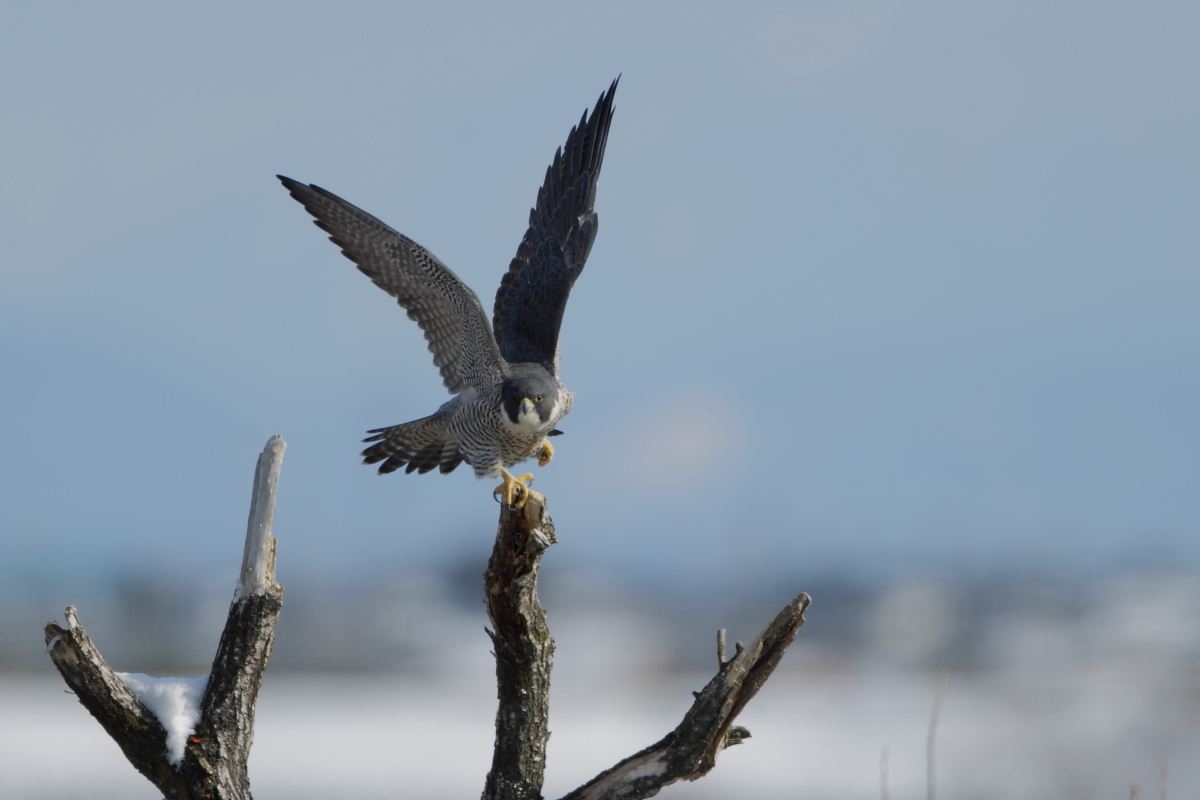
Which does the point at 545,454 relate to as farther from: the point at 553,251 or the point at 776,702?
the point at 776,702

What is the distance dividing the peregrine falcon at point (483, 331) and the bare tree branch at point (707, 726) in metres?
1.47

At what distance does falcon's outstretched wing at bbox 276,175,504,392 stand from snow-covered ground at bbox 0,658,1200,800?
387 centimetres

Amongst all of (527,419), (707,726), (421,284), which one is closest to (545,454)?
(527,419)

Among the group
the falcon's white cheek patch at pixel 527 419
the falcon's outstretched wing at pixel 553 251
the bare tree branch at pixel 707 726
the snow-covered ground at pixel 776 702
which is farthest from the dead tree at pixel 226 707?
the snow-covered ground at pixel 776 702

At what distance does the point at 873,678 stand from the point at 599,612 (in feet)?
29.7

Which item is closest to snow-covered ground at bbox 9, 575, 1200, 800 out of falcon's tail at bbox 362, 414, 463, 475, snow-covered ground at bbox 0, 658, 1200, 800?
snow-covered ground at bbox 0, 658, 1200, 800

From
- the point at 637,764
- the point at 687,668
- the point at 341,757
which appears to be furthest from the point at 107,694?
the point at 687,668

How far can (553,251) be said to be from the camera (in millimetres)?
7641

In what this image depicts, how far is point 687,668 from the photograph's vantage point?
2894 cm

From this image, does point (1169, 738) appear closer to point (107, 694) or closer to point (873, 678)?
point (107, 694)

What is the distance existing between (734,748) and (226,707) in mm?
16150

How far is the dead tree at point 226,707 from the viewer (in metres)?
4.33

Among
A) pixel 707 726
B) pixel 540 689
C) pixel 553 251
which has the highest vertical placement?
pixel 553 251

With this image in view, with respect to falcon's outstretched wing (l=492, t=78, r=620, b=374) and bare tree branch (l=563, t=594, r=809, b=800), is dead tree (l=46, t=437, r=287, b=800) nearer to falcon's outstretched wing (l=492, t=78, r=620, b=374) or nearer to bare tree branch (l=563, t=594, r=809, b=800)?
bare tree branch (l=563, t=594, r=809, b=800)
